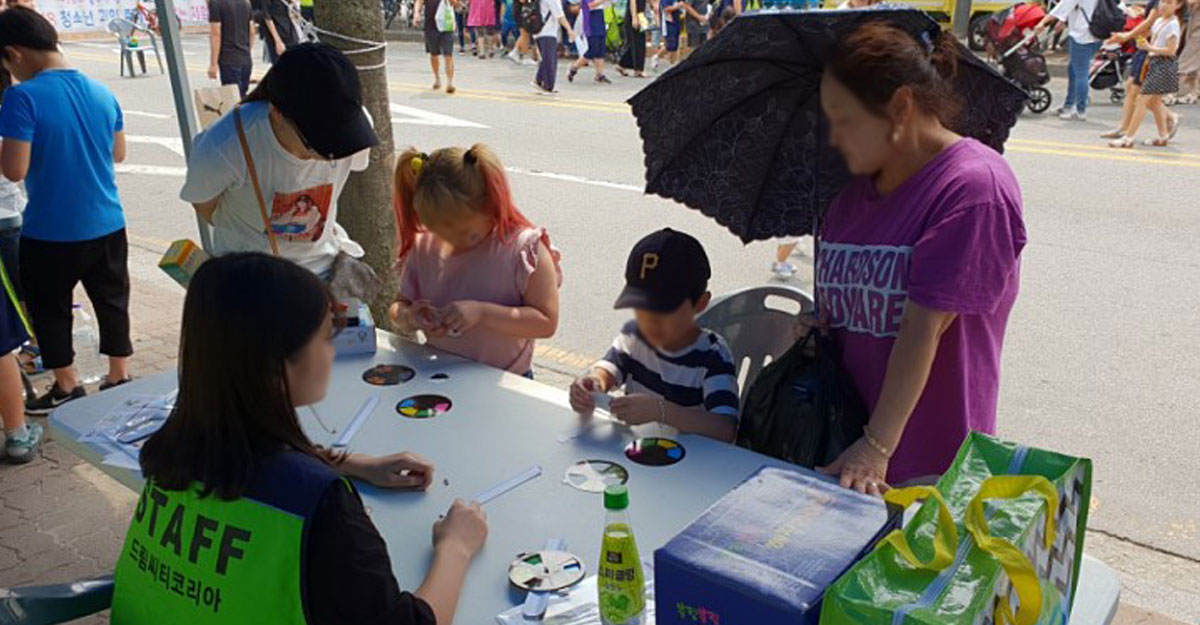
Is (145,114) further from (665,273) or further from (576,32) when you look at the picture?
(665,273)

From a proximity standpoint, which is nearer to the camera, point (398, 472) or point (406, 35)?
point (398, 472)

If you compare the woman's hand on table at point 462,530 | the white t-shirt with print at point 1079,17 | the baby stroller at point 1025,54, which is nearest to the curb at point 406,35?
the baby stroller at point 1025,54

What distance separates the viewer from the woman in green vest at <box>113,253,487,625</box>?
4.90 feet

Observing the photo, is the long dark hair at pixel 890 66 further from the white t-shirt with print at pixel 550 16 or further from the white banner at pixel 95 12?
the white banner at pixel 95 12

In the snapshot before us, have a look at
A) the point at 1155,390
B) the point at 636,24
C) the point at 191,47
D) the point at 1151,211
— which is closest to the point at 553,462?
the point at 1155,390

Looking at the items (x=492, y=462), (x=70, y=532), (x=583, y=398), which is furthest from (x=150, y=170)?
(x=492, y=462)

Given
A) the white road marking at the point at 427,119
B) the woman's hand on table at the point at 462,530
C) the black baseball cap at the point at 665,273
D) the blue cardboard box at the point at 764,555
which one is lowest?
the white road marking at the point at 427,119

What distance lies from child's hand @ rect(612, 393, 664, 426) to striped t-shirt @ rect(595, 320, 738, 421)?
0.16 m

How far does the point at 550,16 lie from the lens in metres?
14.0

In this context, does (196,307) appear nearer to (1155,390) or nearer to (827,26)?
→ (827,26)

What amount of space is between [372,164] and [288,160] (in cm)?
133

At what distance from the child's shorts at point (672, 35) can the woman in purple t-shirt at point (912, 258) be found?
1523cm

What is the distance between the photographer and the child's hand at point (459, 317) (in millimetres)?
2797

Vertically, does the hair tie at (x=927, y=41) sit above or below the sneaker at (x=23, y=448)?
above
